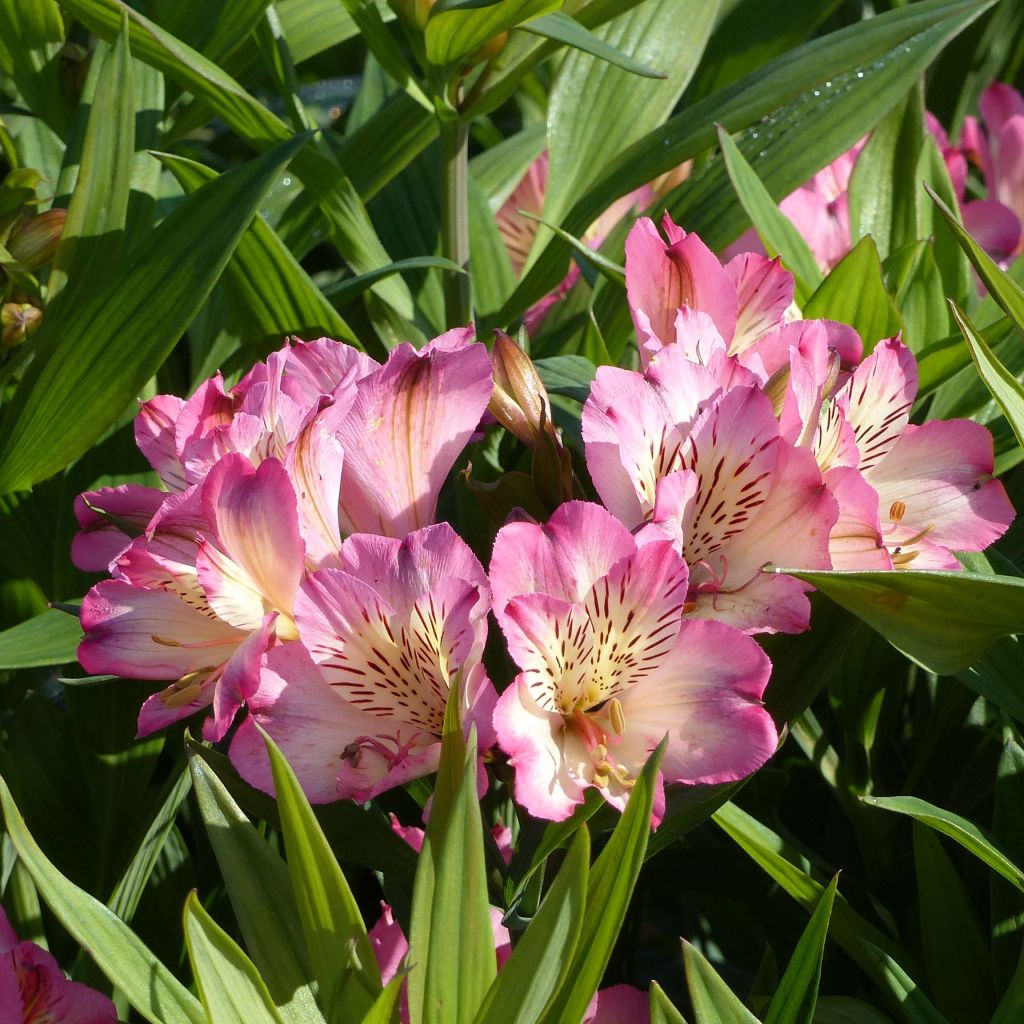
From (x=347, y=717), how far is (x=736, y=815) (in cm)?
22

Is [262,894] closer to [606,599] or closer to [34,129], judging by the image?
[606,599]

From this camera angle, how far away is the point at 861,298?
74cm

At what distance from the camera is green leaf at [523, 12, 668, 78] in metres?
0.69

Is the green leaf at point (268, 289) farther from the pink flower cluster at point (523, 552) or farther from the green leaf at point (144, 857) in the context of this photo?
the green leaf at point (144, 857)

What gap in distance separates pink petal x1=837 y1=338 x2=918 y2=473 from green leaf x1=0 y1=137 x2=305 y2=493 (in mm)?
340

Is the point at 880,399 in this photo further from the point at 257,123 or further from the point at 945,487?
the point at 257,123

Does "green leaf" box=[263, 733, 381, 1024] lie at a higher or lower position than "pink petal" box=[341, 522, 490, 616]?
lower

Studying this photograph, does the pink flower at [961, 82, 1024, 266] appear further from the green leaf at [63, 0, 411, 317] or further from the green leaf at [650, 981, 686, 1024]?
the green leaf at [650, 981, 686, 1024]

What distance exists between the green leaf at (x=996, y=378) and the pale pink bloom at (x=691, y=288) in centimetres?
10

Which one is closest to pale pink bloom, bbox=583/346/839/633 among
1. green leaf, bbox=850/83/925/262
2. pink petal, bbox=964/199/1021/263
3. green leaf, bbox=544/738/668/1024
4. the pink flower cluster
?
the pink flower cluster

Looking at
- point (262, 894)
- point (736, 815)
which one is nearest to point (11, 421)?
point (262, 894)

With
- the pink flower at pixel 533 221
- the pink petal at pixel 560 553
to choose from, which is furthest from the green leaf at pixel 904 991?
the pink flower at pixel 533 221

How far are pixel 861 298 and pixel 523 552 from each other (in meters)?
0.36

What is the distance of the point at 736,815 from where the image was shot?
613 mm
